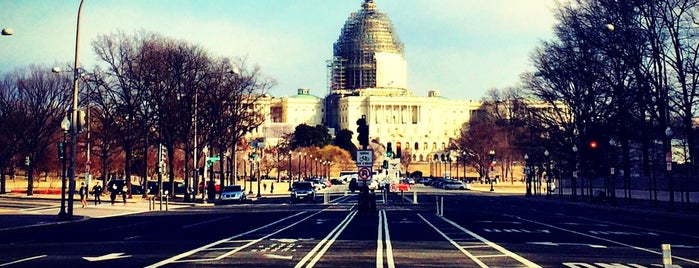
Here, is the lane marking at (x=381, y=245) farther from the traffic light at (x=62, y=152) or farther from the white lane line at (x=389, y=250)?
the traffic light at (x=62, y=152)

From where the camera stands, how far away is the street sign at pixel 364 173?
42.5m

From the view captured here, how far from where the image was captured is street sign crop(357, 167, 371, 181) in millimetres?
42469

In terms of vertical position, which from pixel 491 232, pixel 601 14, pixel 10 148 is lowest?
pixel 491 232

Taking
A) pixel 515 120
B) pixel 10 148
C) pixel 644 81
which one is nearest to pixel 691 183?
pixel 644 81

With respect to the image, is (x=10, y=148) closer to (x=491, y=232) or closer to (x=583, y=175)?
(x=583, y=175)

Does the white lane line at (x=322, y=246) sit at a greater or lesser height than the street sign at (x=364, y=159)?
lesser

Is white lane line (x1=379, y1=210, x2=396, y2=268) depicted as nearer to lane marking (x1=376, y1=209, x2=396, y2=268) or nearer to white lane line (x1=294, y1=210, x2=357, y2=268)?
lane marking (x1=376, y1=209, x2=396, y2=268)

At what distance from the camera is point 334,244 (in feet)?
80.1

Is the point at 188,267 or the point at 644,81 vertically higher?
the point at 644,81

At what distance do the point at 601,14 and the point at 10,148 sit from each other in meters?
49.6

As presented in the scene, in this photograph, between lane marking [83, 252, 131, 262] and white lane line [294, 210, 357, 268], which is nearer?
white lane line [294, 210, 357, 268]

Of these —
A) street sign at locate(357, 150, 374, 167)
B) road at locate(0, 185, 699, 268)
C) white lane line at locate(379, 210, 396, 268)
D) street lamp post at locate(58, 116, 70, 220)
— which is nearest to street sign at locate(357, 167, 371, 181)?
street sign at locate(357, 150, 374, 167)

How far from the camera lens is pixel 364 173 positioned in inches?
1677

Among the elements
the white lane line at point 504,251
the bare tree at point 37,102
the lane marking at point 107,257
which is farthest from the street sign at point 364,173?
the bare tree at point 37,102
